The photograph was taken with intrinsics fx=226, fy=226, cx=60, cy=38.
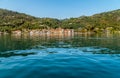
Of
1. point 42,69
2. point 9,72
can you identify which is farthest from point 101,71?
point 9,72

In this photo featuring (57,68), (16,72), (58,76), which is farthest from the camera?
(57,68)

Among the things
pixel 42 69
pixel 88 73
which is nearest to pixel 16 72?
pixel 42 69

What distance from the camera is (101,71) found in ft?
59.4

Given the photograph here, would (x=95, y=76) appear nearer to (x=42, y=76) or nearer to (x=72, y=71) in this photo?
(x=72, y=71)

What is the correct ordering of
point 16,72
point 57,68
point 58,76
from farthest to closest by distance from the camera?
point 57,68, point 16,72, point 58,76

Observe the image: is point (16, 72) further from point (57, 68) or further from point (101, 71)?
point (101, 71)

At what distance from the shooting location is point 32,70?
60.5 feet

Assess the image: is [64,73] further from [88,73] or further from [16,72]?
[16,72]

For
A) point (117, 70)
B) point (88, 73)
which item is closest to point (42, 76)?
A: point (88, 73)

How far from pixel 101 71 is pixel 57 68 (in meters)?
3.71

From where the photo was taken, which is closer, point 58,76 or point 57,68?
point 58,76

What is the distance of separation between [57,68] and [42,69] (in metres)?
1.32

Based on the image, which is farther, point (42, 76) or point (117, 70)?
point (117, 70)

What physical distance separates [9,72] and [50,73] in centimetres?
331
